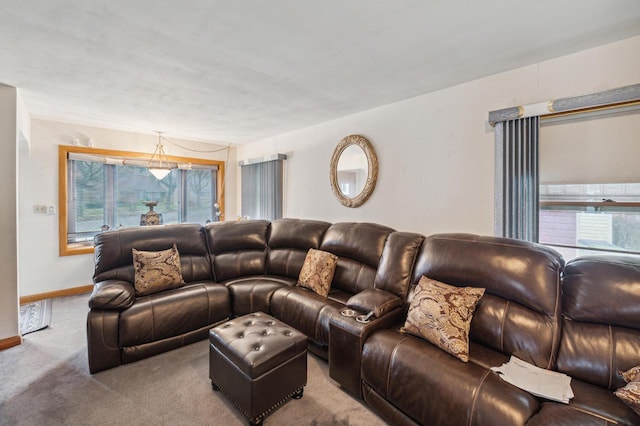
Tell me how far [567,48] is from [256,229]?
11.4 feet

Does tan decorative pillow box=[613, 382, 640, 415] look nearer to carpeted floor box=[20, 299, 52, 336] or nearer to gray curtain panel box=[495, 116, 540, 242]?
gray curtain panel box=[495, 116, 540, 242]

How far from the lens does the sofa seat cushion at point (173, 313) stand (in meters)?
2.41

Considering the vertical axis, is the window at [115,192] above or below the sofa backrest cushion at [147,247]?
above

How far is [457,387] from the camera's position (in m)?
1.44

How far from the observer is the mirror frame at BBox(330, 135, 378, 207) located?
3410 mm

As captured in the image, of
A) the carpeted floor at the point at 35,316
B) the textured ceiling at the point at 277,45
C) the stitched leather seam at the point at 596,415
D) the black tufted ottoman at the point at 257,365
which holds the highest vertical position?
the textured ceiling at the point at 277,45

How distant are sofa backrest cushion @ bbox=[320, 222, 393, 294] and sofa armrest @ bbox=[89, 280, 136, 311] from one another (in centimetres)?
192

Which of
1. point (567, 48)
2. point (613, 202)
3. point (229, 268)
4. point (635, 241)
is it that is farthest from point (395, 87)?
point (229, 268)

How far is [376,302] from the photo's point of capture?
2119mm

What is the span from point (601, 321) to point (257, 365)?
78.6 inches

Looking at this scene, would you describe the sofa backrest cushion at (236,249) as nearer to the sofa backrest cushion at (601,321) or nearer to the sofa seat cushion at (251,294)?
the sofa seat cushion at (251,294)

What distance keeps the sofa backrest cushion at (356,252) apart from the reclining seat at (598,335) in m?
1.41

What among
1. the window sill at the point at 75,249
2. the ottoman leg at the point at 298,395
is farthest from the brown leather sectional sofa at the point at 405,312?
the window sill at the point at 75,249

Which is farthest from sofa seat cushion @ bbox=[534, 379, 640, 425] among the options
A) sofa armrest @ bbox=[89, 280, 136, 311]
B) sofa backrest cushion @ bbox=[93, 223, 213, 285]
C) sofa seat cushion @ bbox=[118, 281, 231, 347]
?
sofa backrest cushion @ bbox=[93, 223, 213, 285]
